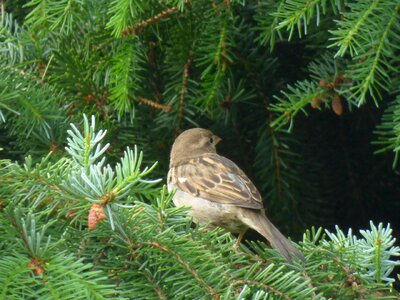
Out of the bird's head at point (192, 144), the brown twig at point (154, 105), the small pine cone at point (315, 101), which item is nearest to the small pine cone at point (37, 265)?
the small pine cone at point (315, 101)

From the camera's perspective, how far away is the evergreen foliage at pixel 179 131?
1741 mm

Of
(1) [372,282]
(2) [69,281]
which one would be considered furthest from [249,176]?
(2) [69,281]

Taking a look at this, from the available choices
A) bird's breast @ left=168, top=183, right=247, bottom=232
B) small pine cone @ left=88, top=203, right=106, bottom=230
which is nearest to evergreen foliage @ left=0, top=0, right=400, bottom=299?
small pine cone @ left=88, top=203, right=106, bottom=230

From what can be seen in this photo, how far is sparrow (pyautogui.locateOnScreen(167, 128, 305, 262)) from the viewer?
3.07 metres

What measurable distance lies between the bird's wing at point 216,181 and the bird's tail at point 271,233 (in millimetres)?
46

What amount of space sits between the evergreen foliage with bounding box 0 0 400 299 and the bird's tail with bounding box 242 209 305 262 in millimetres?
40

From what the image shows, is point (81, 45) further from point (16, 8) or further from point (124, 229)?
point (124, 229)

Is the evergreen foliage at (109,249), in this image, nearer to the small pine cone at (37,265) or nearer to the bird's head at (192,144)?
the small pine cone at (37,265)

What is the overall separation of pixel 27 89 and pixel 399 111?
3.70ft

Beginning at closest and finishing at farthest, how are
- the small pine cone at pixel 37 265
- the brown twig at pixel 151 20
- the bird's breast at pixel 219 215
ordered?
1. the small pine cone at pixel 37 265
2. the brown twig at pixel 151 20
3. the bird's breast at pixel 219 215

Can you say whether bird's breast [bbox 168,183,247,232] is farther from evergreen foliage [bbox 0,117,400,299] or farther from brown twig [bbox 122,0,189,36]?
evergreen foliage [bbox 0,117,400,299]

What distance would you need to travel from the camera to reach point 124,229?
1.78 m

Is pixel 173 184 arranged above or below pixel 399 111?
below

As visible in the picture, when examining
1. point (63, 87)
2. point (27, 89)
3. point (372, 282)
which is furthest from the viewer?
point (63, 87)
